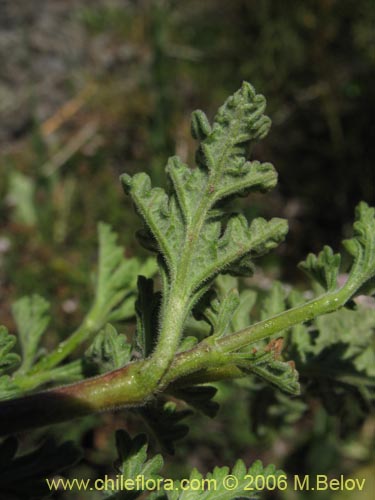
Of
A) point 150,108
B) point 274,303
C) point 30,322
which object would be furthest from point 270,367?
point 150,108

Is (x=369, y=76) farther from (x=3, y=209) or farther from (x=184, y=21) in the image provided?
(x=3, y=209)

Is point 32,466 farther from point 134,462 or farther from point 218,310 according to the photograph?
point 218,310

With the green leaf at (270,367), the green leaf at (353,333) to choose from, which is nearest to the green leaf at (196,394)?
the green leaf at (270,367)

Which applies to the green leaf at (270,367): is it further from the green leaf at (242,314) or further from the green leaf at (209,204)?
the green leaf at (242,314)

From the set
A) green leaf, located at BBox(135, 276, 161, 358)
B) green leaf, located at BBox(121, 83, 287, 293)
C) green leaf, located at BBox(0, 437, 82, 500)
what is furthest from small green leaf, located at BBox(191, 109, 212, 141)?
green leaf, located at BBox(0, 437, 82, 500)

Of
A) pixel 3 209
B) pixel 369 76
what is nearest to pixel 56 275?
pixel 3 209

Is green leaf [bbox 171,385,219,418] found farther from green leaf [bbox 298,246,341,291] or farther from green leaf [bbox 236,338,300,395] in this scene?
green leaf [bbox 298,246,341,291]
